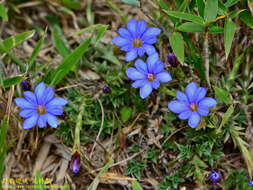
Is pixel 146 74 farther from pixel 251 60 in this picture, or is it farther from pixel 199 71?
pixel 251 60

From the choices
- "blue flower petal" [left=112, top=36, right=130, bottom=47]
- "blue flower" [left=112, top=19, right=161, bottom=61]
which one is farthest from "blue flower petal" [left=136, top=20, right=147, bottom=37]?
"blue flower petal" [left=112, top=36, right=130, bottom=47]

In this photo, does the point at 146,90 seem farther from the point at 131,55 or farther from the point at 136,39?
the point at 136,39

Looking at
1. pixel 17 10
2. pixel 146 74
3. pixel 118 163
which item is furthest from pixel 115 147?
pixel 17 10

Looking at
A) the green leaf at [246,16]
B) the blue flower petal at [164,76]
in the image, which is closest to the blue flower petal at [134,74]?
the blue flower petal at [164,76]

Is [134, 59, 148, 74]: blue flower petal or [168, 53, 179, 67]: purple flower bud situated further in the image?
[168, 53, 179, 67]: purple flower bud

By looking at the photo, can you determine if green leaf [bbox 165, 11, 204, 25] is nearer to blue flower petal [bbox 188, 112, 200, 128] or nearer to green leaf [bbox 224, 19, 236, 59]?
green leaf [bbox 224, 19, 236, 59]

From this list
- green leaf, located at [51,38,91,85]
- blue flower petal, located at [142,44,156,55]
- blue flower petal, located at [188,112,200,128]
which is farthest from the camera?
green leaf, located at [51,38,91,85]
